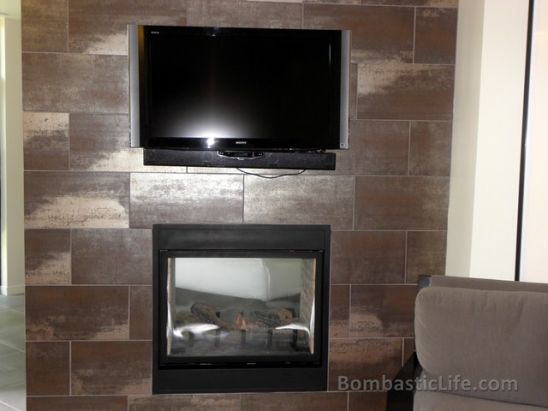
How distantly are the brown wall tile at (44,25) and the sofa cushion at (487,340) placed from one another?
2028 millimetres

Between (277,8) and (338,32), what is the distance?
339 millimetres

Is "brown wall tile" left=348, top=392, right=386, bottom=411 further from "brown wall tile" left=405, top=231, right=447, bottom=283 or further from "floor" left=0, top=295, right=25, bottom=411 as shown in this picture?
"floor" left=0, top=295, right=25, bottom=411

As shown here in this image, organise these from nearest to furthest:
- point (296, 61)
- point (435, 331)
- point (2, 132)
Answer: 1. point (435, 331)
2. point (296, 61)
3. point (2, 132)

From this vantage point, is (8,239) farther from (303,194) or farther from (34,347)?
(303,194)

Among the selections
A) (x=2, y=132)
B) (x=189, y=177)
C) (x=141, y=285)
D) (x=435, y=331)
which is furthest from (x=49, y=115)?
(x=2, y=132)

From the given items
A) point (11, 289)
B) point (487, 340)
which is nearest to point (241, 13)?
point (487, 340)

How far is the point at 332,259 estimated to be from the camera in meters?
2.86

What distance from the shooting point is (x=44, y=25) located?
2654 millimetres

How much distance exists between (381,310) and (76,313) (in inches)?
60.8

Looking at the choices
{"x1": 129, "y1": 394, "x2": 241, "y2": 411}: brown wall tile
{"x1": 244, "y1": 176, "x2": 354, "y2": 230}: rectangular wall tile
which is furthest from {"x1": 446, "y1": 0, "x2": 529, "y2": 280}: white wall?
{"x1": 129, "y1": 394, "x2": 241, "y2": 411}: brown wall tile

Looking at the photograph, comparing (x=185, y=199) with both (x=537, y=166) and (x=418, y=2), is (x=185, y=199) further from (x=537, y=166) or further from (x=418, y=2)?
(x=537, y=166)

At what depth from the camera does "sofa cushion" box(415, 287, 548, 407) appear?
6.33ft

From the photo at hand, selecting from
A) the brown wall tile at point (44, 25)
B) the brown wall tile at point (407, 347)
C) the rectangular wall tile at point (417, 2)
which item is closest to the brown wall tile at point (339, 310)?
the brown wall tile at point (407, 347)

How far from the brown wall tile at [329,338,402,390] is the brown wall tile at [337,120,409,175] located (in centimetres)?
89
